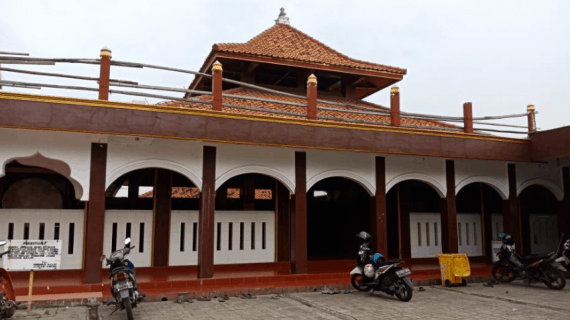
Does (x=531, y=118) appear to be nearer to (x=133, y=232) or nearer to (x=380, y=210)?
(x=380, y=210)

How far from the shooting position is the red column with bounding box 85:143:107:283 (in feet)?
28.1

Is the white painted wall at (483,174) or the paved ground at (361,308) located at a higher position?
the white painted wall at (483,174)

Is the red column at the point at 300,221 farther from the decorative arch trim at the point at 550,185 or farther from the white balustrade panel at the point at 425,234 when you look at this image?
the decorative arch trim at the point at 550,185

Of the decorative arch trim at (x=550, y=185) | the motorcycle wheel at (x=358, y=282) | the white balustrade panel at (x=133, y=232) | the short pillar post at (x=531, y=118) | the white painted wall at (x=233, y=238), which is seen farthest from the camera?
the decorative arch trim at (x=550, y=185)

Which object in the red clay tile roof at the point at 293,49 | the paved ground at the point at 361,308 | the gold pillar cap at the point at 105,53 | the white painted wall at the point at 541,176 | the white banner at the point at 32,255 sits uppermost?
the red clay tile roof at the point at 293,49

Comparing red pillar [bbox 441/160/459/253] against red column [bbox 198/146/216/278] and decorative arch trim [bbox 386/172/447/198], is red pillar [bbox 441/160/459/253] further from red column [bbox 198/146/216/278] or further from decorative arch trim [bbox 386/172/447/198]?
red column [bbox 198/146/216/278]

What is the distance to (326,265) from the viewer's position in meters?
11.8

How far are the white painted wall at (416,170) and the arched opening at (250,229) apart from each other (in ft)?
8.75

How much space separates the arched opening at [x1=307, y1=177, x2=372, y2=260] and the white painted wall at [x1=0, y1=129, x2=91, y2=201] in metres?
7.24

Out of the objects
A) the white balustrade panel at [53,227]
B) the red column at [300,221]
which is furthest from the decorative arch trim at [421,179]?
the white balustrade panel at [53,227]

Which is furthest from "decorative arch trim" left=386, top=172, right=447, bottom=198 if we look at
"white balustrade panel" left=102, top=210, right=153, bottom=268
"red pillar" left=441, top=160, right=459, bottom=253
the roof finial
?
the roof finial

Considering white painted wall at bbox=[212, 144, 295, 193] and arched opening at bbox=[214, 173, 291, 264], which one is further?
arched opening at bbox=[214, 173, 291, 264]

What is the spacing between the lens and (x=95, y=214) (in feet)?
28.7

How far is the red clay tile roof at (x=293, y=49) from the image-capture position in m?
13.1
